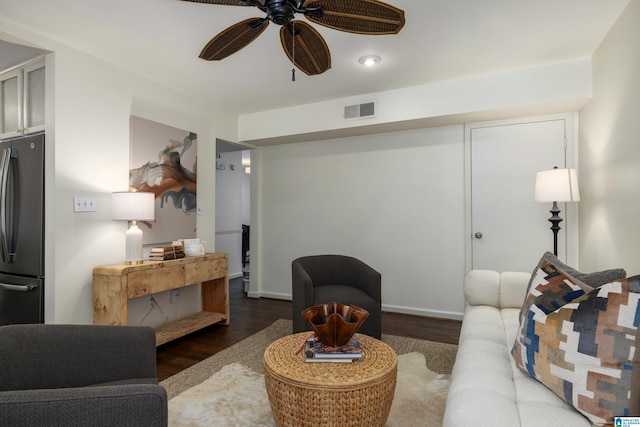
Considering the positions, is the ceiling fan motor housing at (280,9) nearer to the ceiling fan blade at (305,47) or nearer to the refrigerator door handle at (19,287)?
the ceiling fan blade at (305,47)

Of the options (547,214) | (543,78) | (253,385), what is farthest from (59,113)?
(547,214)

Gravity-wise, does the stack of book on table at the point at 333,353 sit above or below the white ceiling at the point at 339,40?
below

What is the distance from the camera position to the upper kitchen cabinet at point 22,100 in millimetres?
2859

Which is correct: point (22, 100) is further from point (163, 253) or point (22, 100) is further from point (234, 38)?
point (234, 38)

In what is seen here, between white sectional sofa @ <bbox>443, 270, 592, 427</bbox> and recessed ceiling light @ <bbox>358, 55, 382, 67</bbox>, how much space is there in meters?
2.14

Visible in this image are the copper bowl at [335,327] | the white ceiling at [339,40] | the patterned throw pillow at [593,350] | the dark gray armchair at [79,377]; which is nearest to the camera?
the dark gray armchair at [79,377]

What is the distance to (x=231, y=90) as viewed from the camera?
3768 millimetres

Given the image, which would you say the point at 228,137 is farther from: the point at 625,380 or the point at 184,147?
the point at 625,380

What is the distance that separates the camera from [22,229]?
2.83 m

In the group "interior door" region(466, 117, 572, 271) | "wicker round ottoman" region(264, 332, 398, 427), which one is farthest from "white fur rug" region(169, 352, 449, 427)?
"interior door" region(466, 117, 572, 271)

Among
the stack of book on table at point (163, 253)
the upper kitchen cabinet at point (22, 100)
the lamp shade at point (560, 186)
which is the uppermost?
the upper kitchen cabinet at point (22, 100)

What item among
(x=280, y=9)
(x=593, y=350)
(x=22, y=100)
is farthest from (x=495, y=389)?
(x=22, y=100)

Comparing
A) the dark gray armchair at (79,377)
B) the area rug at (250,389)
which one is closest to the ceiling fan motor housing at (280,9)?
the dark gray armchair at (79,377)

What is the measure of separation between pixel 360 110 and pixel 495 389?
3182mm
